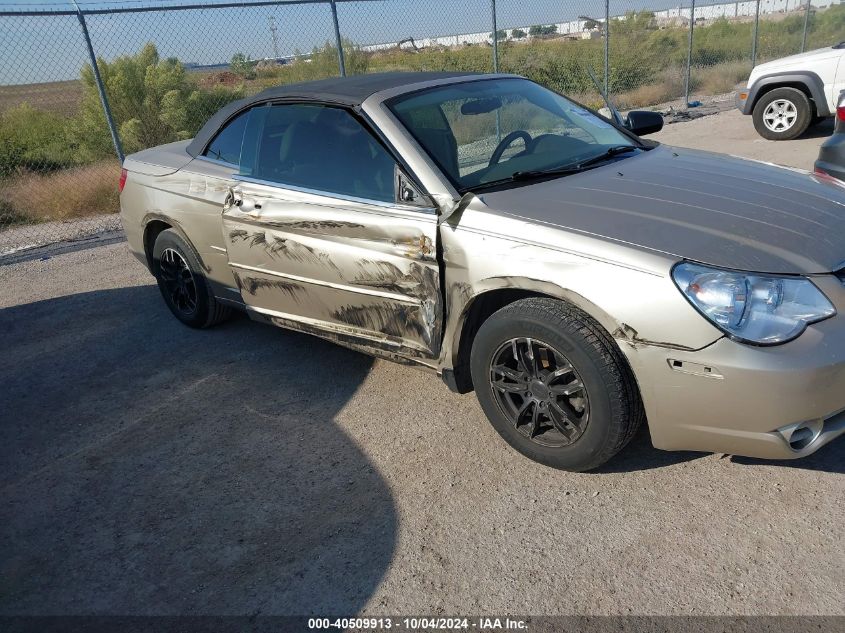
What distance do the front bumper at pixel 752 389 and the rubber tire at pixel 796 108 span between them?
8.86m

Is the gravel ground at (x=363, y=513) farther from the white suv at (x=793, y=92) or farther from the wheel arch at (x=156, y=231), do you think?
the white suv at (x=793, y=92)

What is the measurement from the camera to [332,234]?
3625 mm

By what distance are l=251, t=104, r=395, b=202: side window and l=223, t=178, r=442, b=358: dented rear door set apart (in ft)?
0.25

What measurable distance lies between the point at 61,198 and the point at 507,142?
8358 mm

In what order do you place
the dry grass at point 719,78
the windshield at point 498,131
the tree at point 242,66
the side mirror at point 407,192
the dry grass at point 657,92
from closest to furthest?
the side mirror at point 407,192 → the windshield at point 498,131 → the tree at point 242,66 → the dry grass at point 657,92 → the dry grass at point 719,78

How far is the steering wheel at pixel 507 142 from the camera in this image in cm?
358

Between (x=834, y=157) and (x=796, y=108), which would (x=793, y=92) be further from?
(x=834, y=157)

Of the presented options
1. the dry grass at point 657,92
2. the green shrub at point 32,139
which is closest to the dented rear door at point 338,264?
the green shrub at point 32,139

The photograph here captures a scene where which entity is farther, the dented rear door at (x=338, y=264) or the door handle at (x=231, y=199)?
the door handle at (x=231, y=199)

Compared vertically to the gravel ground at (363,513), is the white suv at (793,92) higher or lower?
higher

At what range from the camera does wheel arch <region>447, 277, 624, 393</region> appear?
8.93 ft

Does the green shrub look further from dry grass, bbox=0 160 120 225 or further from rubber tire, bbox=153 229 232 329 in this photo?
rubber tire, bbox=153 229 232 329

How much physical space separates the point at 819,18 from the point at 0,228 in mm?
26722

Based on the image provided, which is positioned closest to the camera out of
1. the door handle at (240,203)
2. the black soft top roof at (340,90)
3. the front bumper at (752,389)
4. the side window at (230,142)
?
the front bumper at (752,389)
